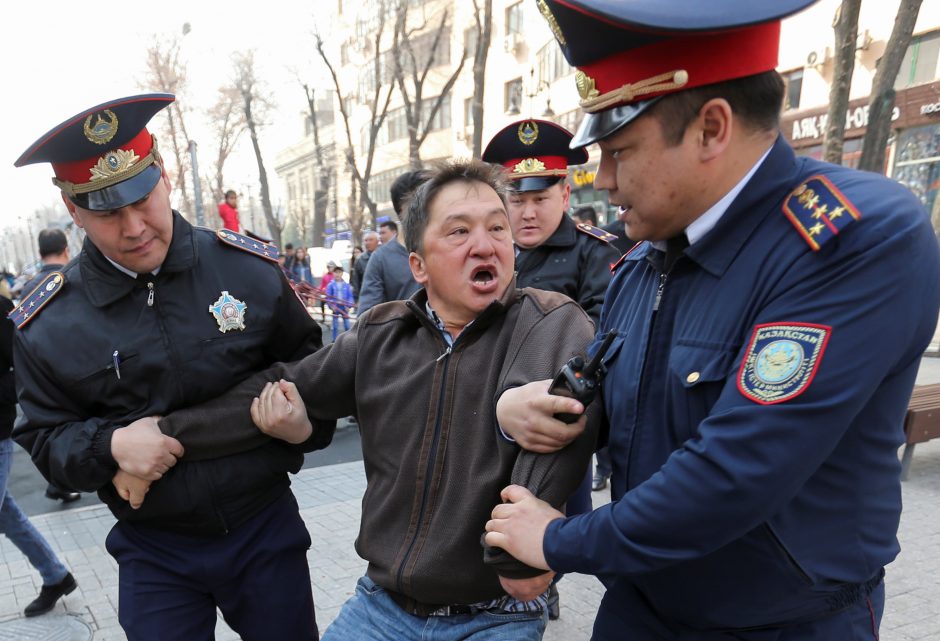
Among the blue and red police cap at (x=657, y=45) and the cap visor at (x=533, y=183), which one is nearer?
the blue and red police cap at (x=657, y=45)

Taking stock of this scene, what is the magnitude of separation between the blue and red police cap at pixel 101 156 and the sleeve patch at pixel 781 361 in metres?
1.76

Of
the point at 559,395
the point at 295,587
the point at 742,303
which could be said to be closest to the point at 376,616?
the point at 295,587

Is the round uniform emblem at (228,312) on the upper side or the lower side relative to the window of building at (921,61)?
lower

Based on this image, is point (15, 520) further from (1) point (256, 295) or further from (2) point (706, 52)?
(2) point (706, 52)

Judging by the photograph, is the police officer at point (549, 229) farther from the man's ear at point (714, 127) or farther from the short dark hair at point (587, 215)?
the short dark hair at point (587, 215)

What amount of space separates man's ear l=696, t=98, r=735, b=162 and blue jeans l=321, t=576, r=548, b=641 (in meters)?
1.26

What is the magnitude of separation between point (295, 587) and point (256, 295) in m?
1.03

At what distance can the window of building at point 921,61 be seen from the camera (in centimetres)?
1261

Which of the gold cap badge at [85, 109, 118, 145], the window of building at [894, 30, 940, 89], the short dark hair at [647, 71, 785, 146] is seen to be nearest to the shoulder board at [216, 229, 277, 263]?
the gold cap badge at [85, 109, 118, 145]

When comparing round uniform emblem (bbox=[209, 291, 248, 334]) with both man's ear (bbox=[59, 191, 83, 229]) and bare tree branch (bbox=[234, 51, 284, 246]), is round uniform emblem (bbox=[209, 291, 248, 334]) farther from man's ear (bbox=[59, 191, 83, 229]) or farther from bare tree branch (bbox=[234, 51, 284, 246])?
bare tree branch (bbox=[234, 51, 284, 246])

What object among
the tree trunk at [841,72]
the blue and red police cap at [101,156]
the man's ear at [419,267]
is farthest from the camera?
the tree trunk at [841,72]

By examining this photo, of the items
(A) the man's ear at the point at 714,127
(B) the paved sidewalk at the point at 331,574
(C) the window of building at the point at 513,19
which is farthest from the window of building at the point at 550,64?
(A) the man's ear at the point at 714,127

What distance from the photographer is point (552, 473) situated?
1454mm

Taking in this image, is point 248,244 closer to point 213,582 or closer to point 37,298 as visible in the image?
point 37,298
